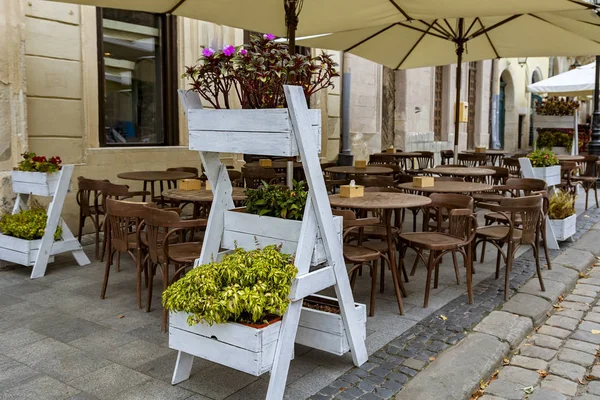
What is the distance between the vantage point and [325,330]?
3.28 metres

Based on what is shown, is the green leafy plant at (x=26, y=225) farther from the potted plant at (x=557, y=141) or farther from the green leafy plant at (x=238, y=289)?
the potted plant at (x=557, y=141)

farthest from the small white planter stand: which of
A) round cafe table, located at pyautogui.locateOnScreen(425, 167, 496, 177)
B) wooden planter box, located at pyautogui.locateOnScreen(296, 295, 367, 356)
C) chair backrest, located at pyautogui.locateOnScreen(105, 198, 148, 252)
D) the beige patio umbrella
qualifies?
round cafe table, located at pyautogui.locateOnScreen(425, 167, 496, 177)

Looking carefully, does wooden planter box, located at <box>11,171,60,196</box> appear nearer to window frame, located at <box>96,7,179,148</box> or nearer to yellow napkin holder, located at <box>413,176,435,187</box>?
window frame, located at <box>96,7,179,148</box>

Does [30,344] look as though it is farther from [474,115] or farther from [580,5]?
[474,115]

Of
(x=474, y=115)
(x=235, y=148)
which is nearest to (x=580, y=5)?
(x=235, y=148)

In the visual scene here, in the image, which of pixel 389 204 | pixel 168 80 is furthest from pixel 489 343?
pixel 168 80

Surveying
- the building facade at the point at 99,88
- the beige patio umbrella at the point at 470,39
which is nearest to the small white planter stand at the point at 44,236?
the building facade at the point at 99,88

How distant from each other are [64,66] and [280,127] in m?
5.07

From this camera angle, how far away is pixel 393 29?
8.05m

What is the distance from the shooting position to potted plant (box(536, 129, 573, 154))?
705 inches

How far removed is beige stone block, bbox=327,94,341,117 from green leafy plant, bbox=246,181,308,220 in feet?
27.0

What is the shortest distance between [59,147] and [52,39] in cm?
128

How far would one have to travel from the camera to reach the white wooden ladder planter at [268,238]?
9.07 ft

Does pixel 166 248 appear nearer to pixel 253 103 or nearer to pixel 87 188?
pixel 253 103
